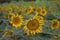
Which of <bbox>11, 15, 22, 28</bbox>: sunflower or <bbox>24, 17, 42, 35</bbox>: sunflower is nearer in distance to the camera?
<bbox>24, 17, 42, 35</bbox>: sunflower

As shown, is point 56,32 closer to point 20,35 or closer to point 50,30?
point 50,30

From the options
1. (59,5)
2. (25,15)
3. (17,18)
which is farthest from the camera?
(59,5)

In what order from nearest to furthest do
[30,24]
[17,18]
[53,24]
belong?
[30,24] → [17,18] → [53,24]

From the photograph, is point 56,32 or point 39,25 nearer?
point 39,25

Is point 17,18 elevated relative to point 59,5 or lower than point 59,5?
elevated

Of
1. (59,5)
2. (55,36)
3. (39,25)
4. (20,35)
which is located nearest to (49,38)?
(55,36)

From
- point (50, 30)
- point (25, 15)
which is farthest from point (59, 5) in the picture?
point (50, 30)

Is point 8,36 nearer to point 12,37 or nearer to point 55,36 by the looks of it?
point 12,37

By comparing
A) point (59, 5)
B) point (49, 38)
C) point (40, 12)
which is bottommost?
point (59, 5)

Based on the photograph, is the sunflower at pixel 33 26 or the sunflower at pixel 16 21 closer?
the sunflower at pixel 33 26

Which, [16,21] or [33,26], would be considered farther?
[16,21]
